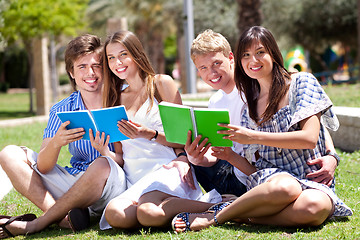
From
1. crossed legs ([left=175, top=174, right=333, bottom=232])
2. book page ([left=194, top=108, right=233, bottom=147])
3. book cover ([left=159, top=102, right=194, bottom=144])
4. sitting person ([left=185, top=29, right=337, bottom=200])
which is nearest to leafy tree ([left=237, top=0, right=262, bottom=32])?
sitting person ([left=185, top=29, right=337, bottom=200])

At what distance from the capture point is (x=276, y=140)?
10.5 ft

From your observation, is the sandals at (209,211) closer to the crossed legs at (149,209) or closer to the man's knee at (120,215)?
the crossed legs at (149,209)

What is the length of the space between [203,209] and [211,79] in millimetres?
950

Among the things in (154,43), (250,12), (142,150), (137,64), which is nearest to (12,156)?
(142,150)

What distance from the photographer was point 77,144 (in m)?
4.07

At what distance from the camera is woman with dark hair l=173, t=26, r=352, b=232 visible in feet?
10.5

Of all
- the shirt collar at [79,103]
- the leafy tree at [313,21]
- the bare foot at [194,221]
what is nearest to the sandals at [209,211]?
the bare foot at [194,221]

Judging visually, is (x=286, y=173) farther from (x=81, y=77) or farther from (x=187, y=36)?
(x=187, y=36)

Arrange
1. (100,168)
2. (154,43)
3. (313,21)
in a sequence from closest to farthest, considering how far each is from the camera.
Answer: (100,168) < (313,21) < (154,43)

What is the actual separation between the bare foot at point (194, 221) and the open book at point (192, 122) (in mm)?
491

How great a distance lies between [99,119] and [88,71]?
65 cm

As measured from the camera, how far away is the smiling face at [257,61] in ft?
11.3

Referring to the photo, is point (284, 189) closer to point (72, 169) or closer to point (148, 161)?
point (148, 161)

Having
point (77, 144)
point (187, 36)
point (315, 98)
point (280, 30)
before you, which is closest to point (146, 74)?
point (77, 144)
